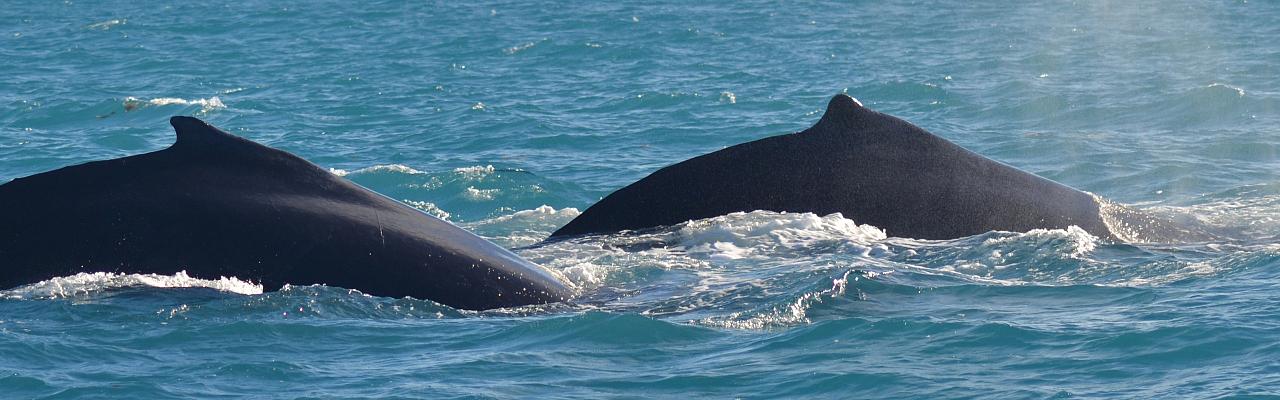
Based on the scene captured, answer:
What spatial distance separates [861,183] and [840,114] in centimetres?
47

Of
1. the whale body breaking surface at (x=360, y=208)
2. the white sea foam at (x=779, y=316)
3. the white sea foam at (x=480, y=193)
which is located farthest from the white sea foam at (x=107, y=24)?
the white sea foam at (x=779, y=316)

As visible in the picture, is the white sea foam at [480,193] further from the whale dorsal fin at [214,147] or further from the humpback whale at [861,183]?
the whale dorsal fin at [214,147]

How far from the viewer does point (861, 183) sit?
10.5m

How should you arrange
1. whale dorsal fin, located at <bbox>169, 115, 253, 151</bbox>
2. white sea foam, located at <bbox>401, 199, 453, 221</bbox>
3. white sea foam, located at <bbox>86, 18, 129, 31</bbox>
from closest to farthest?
1. whale dorsal fin, located at <bbox>169, 115, 253, 151</bbox>
2. white sea foam, located at <bbox>401, 199, 453, 221</bbox>
3. white sea foam, located at <bbox>86, 18, 129, 31</bbox>

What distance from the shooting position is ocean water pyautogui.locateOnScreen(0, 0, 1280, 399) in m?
8.24

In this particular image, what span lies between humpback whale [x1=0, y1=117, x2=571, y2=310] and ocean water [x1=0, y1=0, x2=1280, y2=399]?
0.45 ft

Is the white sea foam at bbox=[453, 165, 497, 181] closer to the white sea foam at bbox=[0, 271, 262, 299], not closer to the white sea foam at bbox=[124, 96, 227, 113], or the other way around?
the white sea foam at bbox=[0, 271, 262, 299]

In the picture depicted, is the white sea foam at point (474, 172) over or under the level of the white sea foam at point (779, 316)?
over

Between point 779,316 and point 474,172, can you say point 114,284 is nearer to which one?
point 779,316

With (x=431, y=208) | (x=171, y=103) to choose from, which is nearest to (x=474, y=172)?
(x=431, y=208)

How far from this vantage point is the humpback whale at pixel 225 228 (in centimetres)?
861

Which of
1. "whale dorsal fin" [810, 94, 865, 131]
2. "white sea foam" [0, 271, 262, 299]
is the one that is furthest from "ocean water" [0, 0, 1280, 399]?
"whale dorsal fin" [810, 94, 865, 131]

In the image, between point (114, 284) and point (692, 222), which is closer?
point (114, 284)

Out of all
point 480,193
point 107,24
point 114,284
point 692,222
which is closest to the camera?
point 114,284
